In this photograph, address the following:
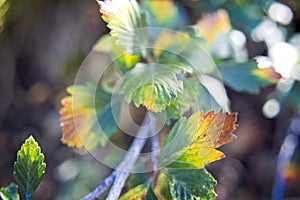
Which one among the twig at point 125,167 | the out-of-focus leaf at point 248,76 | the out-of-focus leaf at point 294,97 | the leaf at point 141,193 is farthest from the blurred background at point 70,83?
the leaf at point 141,193

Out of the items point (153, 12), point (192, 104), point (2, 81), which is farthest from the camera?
point (2, 81)

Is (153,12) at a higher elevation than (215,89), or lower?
higher

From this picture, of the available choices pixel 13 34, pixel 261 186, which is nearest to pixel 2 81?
pixel 13 34

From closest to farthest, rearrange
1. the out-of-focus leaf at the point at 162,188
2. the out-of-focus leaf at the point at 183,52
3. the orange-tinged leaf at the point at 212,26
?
1. the out-of-focus leaf at the point at 162,188
2. the out-of-focus leaf at the point at 183,52
3. the orange-tinged leaf at the point at 212,26

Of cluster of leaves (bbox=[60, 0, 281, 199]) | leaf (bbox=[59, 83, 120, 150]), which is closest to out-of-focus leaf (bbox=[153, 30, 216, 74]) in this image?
cluster of leaves (bbox=[60, 0, 281, 199])

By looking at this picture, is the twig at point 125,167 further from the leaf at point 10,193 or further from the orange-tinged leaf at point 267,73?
the orange-tinged leaf at point 267,73

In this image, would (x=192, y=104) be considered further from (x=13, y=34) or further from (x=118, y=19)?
(x=13, y=34)

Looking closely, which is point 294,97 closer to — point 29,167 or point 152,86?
point 152,86
